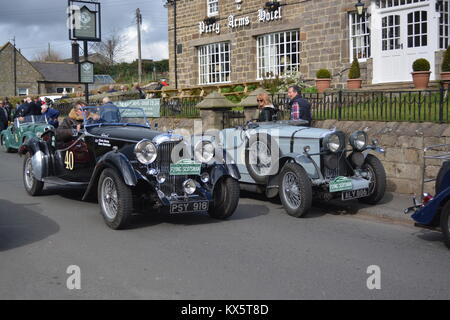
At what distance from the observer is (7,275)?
17.9 feet

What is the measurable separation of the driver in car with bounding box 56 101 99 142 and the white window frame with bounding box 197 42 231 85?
14880mm

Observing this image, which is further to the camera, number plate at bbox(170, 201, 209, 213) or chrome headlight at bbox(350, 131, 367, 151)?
chrome headlight at bbox(350, 131, 367, 151)

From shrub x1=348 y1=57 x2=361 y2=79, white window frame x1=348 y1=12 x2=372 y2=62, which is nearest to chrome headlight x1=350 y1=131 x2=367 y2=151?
shrub x1=348 y1=57 x2=361 y2=79

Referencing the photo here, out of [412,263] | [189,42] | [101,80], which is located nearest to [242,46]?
[189,42]

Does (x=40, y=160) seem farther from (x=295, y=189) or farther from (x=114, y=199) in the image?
(x=295, y=189)

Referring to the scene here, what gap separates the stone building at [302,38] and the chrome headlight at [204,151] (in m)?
10.7

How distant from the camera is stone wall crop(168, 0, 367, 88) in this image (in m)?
19.2

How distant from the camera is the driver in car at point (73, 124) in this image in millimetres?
9367

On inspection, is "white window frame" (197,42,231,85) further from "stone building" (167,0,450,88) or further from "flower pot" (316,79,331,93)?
"flower pot" (316,79,331,93)

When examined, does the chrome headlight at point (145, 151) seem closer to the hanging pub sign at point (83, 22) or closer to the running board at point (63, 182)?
the running board at point (63, 182)

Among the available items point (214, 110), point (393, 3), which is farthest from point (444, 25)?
point (214, 110)

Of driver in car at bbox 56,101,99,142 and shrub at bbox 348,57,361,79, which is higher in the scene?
shrub at bbox 348,57,361,79
